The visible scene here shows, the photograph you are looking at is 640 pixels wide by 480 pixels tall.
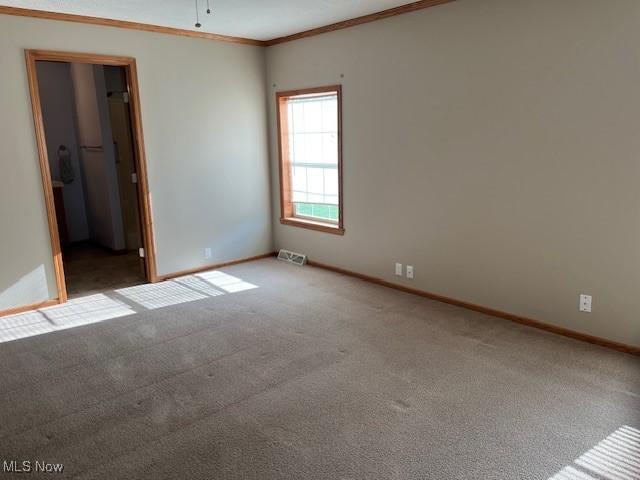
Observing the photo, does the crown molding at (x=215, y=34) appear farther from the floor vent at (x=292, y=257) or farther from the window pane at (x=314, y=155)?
the floor vent at (x=292, y=257)

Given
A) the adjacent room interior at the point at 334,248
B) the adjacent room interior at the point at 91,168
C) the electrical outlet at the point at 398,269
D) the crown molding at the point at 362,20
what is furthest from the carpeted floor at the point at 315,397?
the crown molding at the point at 362,20

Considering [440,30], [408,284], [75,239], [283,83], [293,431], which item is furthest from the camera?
[75,239]

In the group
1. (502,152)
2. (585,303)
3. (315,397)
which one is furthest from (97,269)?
(585,303)

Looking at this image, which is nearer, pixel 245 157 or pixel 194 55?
pixel 194 55

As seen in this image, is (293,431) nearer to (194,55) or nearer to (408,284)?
(408,284)

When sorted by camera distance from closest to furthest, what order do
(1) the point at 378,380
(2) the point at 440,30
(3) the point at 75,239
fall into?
(1) the point at 378,380, (2) the point at 440,30, (3) the point at 75,239

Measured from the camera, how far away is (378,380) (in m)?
2.82

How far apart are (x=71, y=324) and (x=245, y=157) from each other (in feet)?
8.38

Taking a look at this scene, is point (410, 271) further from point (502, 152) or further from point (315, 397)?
point (315, 397)

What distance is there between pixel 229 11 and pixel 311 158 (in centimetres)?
178

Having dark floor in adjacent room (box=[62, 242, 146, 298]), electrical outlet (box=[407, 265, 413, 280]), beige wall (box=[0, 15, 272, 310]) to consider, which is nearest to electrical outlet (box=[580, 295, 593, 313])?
electrical outlet (box=[407, 265, 413, 280])

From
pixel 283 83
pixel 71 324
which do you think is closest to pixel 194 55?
pixel 283 83

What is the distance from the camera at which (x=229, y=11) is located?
3.91 meters

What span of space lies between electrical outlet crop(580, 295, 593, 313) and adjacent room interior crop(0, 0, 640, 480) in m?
0.05
